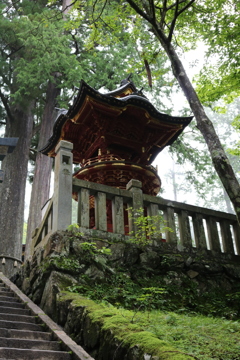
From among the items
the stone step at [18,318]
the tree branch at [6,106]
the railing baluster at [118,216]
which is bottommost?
the stone step at [18,318]

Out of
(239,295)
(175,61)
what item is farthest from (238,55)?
(239,295)

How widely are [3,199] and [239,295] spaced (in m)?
9.40

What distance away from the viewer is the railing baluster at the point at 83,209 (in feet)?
19.8

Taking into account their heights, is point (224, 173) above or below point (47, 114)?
below

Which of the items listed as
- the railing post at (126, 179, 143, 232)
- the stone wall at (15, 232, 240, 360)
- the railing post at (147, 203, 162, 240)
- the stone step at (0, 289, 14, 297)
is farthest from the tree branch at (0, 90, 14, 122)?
the stone step at (0, 289, 14, 297)

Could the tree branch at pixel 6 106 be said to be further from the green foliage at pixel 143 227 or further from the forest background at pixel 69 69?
the green foliage at pixel 143 227

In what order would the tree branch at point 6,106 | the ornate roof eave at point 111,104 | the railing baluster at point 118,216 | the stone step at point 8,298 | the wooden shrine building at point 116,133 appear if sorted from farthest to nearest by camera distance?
1. the tree branch at point 6,106
2. the wooden shrine building at point 116,133
3. the ornate roof eave at point 111,104
4. the railing baluster at point 118,216
5. the stone step at point 8,298

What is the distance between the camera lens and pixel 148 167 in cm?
995

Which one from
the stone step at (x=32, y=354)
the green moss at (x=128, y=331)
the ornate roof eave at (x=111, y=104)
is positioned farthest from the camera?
the ornate roof eave at (x=111, y=104)

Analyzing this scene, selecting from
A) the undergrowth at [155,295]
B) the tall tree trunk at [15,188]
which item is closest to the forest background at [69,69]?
the tall tree trunk at [15,188]

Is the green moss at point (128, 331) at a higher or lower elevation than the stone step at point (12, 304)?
lower

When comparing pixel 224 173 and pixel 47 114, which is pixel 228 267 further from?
pixel 47 114

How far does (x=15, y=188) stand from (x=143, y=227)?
8440mm

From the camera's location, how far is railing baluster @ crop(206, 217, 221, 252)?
670 cm
